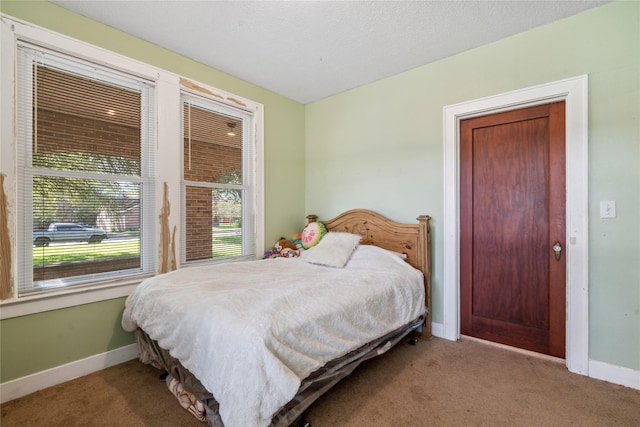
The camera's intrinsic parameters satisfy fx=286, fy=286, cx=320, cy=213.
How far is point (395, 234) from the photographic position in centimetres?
284

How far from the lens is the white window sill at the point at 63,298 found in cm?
183

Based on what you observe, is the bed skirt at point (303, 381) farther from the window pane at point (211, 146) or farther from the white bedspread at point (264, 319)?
the window pane at point (211, 146)

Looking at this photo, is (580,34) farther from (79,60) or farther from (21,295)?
(21,295)

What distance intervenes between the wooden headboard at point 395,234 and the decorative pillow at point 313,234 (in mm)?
175

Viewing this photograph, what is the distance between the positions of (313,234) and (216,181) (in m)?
1.17

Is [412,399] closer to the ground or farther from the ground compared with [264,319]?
closer to the ground

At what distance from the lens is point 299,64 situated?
9.04 ft

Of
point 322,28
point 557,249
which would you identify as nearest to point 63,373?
point 322,28

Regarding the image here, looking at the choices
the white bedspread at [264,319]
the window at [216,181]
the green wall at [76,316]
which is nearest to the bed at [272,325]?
the white bedspread at [264,319]

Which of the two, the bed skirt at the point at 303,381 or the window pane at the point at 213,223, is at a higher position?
the window pane at the point at 213,223

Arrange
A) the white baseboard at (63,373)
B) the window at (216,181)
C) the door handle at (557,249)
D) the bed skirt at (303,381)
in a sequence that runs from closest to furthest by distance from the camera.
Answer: the bed skirt at (303,381) < the white baseboard at (63,373) < the door handle at (557,249) < the window at (216,181)

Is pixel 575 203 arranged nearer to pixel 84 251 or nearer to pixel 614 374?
pixel 614 374

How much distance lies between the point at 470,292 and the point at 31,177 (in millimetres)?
3523

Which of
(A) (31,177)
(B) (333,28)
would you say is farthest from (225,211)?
(B) (333,28)
